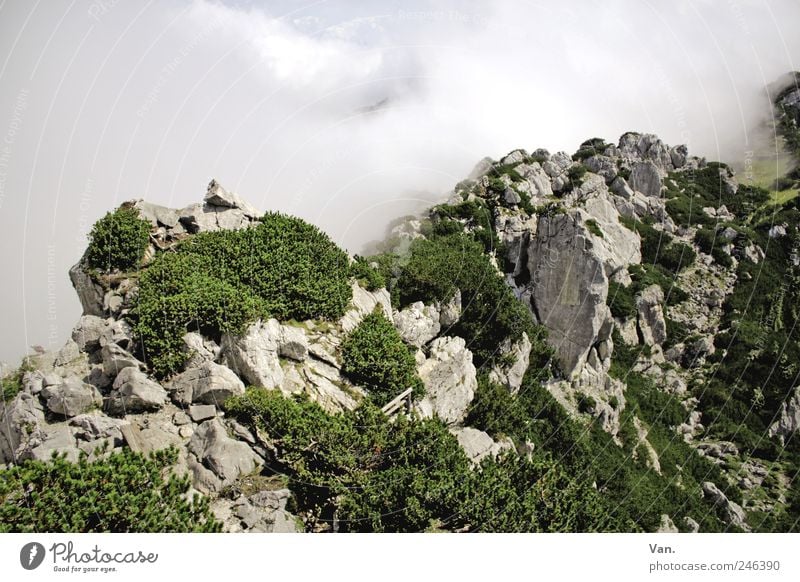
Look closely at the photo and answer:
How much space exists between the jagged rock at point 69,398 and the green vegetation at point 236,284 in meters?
3.16

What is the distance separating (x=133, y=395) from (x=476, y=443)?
18715mm

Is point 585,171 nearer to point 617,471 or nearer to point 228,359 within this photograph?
point 617,471

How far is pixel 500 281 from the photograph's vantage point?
178 feet

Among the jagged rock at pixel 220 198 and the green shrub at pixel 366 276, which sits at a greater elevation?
the jagged rock at pixel 220 198

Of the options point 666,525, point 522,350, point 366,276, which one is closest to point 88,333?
point 366,276

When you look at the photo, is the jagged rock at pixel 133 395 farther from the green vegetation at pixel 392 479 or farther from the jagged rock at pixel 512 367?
the jagged rock at pixel 512 367

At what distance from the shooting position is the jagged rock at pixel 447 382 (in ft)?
114

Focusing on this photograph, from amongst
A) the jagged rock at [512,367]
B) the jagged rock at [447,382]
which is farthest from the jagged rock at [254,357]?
the jagged rock at [512,367]

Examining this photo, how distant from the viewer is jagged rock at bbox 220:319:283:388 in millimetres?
26797

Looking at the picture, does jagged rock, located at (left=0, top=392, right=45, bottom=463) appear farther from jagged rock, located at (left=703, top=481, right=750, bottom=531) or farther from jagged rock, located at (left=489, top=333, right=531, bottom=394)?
jagged rock, located at (left=703, top=481, right=750, bottom=531)

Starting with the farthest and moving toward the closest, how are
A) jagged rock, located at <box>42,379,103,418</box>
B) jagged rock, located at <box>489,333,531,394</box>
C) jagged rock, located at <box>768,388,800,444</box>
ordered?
jagged rock, located at <box>768,388,800,444</box> < jagged rock, located at <box>489,333,531,394</box> < jagged rock, located at <box>42,379,103,418</box>

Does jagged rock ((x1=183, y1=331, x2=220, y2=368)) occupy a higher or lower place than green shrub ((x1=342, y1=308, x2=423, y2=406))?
higher

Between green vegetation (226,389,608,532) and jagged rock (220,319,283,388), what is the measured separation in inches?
57.7

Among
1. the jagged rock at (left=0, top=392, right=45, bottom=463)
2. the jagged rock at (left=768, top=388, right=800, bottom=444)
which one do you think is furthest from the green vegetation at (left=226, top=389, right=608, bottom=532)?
the jagged rock at (left=768, top=388, right=800, bottom=444)
